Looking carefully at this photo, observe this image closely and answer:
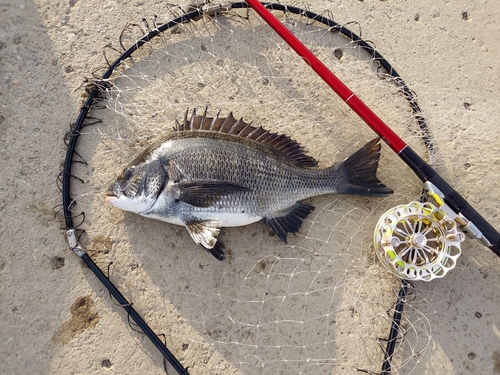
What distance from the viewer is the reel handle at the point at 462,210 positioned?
2.28 metres

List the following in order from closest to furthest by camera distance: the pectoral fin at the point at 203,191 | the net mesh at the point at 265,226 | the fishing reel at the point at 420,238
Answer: the pectoral fin at the point at 203,191, the fishing reel at the point at 420,238, the net mesh at the point at 265,226

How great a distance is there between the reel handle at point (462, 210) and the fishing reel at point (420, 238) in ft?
0.09

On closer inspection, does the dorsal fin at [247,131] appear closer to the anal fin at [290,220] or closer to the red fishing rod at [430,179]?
the anal fin at [290,220]

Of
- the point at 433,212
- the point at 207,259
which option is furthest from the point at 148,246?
the point at 433,212

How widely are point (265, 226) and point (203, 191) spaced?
1.95 ft

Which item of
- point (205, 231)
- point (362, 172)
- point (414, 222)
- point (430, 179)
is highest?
point (205, 231)

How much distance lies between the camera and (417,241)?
2.36 metres

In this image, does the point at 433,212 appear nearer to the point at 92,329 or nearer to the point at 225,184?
the point at 225,184

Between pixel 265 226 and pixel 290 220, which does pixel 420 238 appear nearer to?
pixel 290 220

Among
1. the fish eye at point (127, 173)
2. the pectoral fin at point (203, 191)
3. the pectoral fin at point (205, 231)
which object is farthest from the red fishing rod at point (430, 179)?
the fish eye at point (127, 173)

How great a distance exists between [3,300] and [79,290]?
0.49 metres

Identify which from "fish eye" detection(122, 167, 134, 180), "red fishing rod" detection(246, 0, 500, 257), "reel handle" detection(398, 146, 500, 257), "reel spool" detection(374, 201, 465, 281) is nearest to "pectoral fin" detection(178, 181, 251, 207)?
"fish eye" detection(122, 167, 134, 180)

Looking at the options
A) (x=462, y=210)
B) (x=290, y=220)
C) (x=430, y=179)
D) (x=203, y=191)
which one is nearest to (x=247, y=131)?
Result: (x=203, y=191)

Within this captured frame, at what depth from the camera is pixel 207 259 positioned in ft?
8.41
